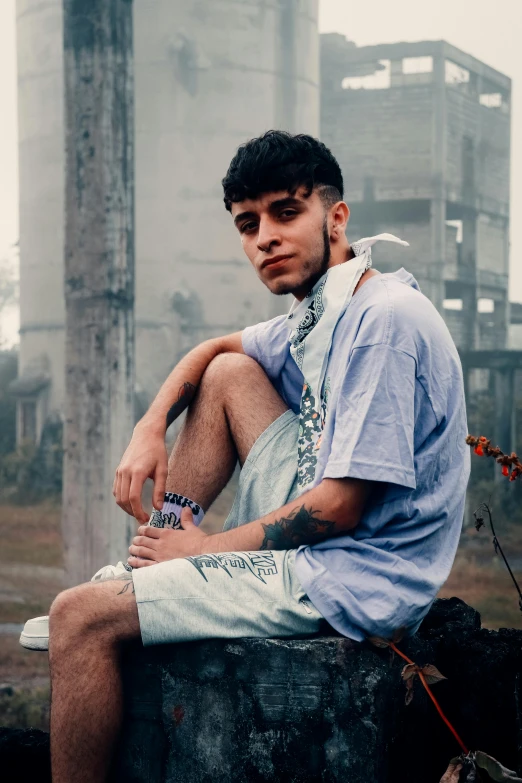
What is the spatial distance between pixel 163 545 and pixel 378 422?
1.92ft

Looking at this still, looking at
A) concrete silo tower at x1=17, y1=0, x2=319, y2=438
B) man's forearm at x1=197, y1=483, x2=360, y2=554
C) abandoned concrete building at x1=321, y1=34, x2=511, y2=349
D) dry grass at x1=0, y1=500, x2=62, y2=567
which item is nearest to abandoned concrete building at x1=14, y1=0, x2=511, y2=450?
concrete silo tower at x1=17, y1=0, x2=319, y2=438

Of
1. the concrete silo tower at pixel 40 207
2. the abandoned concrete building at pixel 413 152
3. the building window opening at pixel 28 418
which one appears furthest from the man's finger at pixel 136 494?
the abandoned concrete building at pixel 413 152

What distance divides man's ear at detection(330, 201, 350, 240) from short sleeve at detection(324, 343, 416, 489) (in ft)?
1.46

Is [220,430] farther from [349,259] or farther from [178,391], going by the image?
[349,259]

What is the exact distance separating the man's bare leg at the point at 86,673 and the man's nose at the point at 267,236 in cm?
84

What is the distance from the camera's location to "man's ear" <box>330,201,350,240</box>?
7.54ft

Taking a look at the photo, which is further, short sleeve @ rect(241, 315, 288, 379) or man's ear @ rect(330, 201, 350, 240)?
short sleeve @ rect(241, 315, 288, 379)

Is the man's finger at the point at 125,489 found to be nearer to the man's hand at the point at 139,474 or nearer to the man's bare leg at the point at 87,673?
the man's hand at the point at 139,474

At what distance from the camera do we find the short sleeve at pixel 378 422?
1907 millimetres

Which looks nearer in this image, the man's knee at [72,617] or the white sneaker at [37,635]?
the man's knee at [72,617]

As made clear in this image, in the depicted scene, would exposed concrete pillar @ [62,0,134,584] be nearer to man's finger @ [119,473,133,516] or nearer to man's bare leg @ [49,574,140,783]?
man's finger @ [119,473,133,516]

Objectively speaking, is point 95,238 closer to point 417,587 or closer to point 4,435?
point 417,587

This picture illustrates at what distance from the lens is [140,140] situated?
1258cm

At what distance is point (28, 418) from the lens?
1270 centimetres
